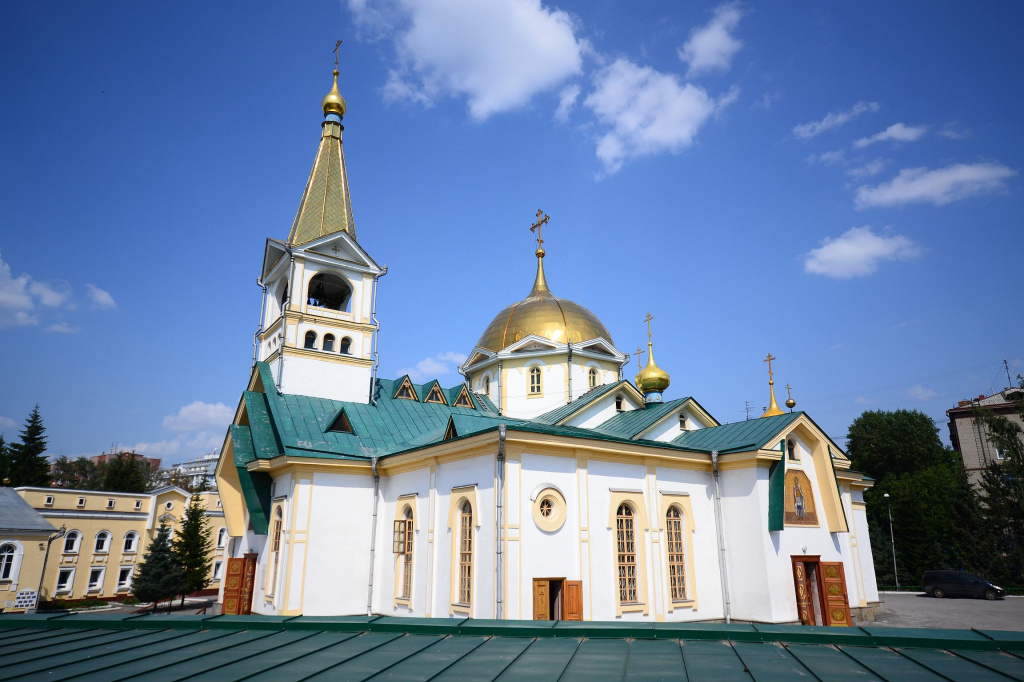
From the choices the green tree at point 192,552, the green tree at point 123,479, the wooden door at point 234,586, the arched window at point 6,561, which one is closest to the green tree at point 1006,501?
the wooden door at point 234,586

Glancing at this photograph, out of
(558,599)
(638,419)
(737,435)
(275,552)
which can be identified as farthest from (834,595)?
(275,552)

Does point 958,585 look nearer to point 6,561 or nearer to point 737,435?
point 737,435

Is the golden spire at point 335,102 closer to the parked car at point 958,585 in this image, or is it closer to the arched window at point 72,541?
the arched window at point 72,541

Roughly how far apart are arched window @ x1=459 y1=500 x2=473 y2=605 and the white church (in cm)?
5

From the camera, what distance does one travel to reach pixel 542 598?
15.4m

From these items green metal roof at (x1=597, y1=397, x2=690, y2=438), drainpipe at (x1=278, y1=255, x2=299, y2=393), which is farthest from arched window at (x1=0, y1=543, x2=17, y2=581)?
green metal roof at (x1=597, y1=397, x2=690, y2=438)

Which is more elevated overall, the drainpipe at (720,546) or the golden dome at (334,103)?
the golden dome at (334,103)

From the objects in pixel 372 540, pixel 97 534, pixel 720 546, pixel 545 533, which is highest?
pixel 97 534

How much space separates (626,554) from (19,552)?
1008 inches

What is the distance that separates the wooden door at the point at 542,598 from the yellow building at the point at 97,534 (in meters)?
23.1

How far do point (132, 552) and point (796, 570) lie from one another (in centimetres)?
3361

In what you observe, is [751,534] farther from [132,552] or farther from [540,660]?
[132,552]

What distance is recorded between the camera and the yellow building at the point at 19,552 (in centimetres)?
2659

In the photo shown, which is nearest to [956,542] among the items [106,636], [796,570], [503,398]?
[796,570]
